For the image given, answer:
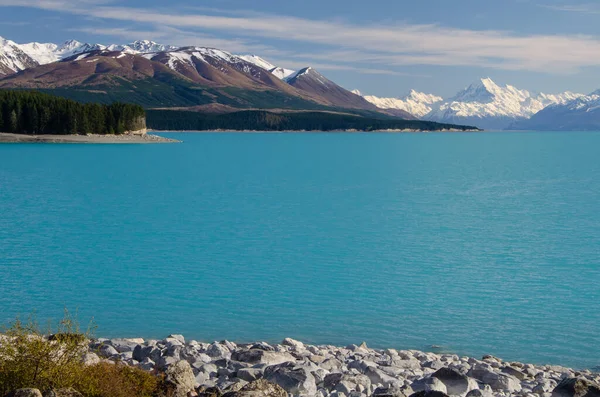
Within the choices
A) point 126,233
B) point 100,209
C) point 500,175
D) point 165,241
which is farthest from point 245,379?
point 500,175

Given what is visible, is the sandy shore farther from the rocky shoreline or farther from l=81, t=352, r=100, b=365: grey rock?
l=81, t=352, r=100, b=365: grey rock

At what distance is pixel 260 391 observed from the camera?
436 inches

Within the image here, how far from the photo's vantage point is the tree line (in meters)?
136

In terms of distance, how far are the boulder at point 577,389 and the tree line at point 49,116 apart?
137m

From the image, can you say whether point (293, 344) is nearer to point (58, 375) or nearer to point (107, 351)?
point (107, 351)

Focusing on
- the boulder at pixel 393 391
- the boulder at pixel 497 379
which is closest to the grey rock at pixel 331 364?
the boulder at pixel 393 391

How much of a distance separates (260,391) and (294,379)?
163cm

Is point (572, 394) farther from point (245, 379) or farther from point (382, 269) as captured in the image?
point (382, 269)

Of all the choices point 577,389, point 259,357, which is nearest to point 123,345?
point 259,357

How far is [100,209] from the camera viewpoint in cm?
4700

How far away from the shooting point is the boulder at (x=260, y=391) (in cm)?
1080

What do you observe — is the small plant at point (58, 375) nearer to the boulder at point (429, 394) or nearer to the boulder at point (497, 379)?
the boulder at point (429, 394)

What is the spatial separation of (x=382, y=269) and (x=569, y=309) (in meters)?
8.12

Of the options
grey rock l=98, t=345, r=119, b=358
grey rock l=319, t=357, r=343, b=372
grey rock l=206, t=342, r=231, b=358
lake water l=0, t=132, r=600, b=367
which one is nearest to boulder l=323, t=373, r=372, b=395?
grey rock l=319, t=357, r=343, b=372
